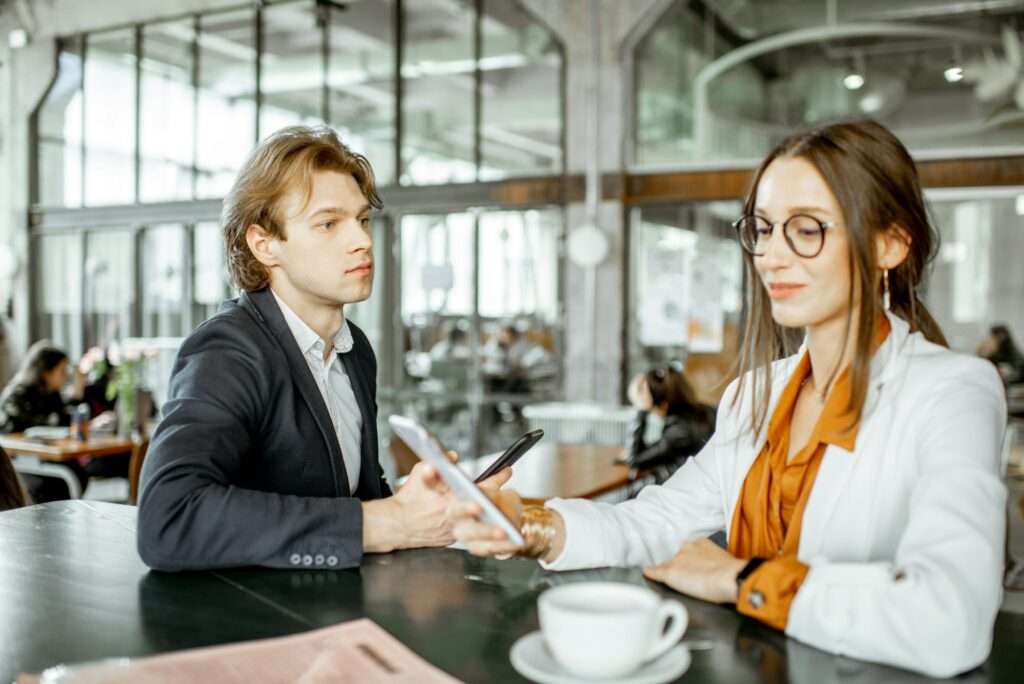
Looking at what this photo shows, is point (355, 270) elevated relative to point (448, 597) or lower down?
elevated

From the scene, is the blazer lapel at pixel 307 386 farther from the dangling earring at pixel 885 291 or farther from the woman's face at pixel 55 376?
the woman's face at pixel 55 376

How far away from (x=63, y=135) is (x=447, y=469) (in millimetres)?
11477

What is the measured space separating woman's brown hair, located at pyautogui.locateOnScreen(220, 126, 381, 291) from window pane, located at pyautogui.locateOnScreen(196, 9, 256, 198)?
8304mm

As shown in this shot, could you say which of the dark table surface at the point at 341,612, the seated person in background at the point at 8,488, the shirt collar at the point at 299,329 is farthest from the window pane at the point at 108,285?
the dark table surface at the point at 341,612

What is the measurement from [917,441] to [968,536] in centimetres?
22

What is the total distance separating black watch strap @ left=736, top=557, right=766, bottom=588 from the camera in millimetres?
1283

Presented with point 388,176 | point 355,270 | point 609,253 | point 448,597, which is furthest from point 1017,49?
point 448,597

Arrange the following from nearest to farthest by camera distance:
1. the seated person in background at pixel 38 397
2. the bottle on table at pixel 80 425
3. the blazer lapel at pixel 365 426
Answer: the blazer lapel at pixel 365 426
the bottle on table at pixel 80 425
the seated person in background at pixel 38 397

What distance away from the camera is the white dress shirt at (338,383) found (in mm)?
1977

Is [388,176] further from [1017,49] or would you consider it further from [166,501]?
[166,501]

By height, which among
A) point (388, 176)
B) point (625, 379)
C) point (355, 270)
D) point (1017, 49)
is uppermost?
point (1017, 49)

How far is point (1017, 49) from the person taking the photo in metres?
6.95

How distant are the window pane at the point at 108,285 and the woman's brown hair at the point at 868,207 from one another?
33.4ft

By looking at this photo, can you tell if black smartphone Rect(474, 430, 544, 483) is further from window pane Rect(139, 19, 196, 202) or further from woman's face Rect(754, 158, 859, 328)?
window pane Rect(139, 19, 196, 202)
